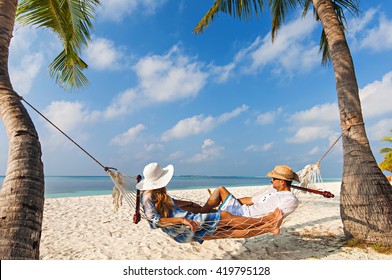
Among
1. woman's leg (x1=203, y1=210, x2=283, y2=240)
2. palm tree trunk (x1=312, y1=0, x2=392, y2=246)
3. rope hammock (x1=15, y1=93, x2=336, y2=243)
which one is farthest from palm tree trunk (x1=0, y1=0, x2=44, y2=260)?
palm tree trunk (x1=312, y1=0, x2=392, y2=246)

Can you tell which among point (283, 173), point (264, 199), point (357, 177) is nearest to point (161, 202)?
point (264, 199)

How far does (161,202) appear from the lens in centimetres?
244

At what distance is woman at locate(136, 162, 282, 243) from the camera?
2.37 m

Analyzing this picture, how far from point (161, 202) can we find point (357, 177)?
6.72 feet

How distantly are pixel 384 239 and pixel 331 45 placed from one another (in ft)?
7.37

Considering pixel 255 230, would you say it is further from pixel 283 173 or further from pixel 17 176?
pixel 17 176

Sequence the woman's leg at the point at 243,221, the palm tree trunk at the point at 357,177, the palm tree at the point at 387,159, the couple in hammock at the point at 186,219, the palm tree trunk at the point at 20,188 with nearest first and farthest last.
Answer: the palm tree trunk at the point at 20,188 < the couple in hammock at the point at 186,219 < the woman's leg at the point at 243,221 < the palm tree trunk at the point at 357,177 < the palm tree at the point at 387,159

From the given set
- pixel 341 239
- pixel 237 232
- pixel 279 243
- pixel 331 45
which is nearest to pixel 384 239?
pixel 341 239

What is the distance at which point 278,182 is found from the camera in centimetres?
283

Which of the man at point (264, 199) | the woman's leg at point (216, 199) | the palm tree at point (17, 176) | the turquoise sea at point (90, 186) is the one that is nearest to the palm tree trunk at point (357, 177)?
the man at point (264, 199)

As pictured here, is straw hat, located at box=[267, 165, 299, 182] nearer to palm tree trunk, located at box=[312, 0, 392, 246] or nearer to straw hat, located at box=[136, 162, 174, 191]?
palm tree trunk, located at box=[312, 0, 392, 246]

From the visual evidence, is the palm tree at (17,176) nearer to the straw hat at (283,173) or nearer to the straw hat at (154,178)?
the straw hat at (154,178)

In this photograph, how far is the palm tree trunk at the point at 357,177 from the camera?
284 cm

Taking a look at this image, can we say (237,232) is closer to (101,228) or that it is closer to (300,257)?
(300,257)
